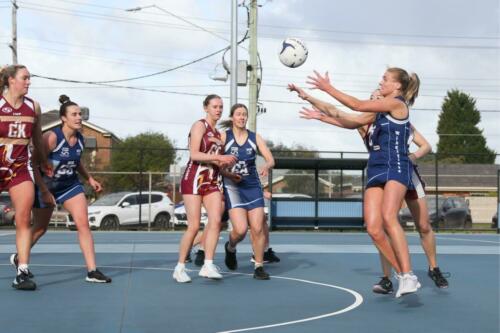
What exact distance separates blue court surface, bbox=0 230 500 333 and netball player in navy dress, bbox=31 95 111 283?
41 centimetres

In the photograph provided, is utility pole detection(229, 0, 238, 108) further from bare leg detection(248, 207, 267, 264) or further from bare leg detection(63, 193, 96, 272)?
bare leg detection(63, 193, 96, 272)

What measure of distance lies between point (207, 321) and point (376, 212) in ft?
6.62

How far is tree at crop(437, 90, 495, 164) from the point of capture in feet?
303

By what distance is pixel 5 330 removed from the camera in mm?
5812

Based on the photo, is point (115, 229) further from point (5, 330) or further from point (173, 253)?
point (5, 330)

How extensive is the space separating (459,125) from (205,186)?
289 feet

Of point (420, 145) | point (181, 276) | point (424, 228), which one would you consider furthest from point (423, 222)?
point (181, 276)

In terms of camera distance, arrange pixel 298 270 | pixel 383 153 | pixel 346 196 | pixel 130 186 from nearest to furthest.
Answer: pixel 383 153 < pixel 298 270 < pixel 346 196 < pixel 130 186

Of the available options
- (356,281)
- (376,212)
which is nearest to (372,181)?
(376,212)

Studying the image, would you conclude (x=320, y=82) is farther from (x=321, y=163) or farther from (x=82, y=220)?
(x=321, y=163)

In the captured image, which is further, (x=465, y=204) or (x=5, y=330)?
(x=465, y=204)

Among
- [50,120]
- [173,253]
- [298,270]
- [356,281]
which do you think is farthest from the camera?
[50,120]

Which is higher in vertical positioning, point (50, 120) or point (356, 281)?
point (50, 120)

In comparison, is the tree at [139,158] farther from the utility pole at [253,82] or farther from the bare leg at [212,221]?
the bare leg at [212,221]
